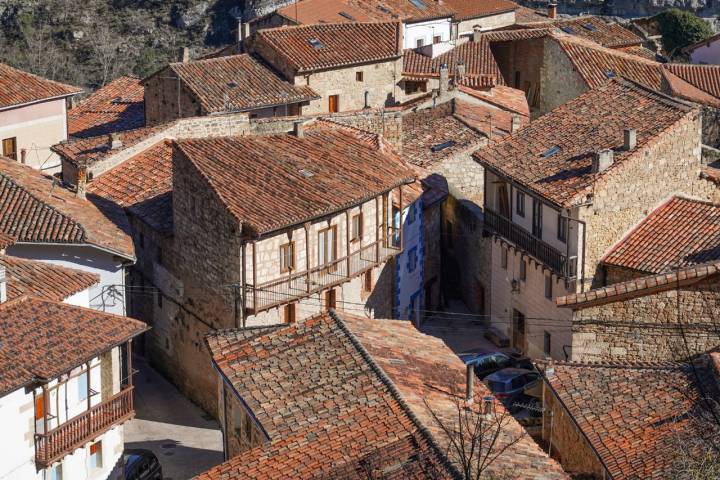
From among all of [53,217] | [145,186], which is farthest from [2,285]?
[145,186]

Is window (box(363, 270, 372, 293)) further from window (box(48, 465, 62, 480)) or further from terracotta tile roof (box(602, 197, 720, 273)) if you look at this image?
window (box(48, 465, 62, 480))

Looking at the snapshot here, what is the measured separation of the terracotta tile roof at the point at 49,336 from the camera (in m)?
34.7

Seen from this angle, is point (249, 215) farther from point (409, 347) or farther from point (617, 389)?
point (617, 389)

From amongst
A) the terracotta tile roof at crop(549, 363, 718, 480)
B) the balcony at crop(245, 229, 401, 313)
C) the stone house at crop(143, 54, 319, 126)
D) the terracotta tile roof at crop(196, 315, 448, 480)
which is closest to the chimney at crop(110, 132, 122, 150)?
the stone house at crop(143, 54, 319, 126)

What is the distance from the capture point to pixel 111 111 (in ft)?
217

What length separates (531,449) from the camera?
3188cm

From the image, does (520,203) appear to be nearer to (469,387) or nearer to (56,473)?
(469,387)

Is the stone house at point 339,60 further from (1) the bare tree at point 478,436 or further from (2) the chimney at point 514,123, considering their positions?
(1) the bare tree at point 478,436

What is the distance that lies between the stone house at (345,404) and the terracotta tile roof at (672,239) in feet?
27.1

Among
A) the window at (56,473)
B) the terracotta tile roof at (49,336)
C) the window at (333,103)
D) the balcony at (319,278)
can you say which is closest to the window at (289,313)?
the balcony at (319,278)

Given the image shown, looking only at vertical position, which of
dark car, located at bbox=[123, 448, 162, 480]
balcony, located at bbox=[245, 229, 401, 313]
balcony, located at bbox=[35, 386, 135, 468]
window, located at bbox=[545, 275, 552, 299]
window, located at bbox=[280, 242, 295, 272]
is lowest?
dark car, located at bbox=[123, 448, 162, 480]

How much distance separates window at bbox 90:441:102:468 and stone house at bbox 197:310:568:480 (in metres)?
3.43

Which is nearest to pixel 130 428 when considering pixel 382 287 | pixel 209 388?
pixel 209 388

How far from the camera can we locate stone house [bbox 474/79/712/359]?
44406mm
